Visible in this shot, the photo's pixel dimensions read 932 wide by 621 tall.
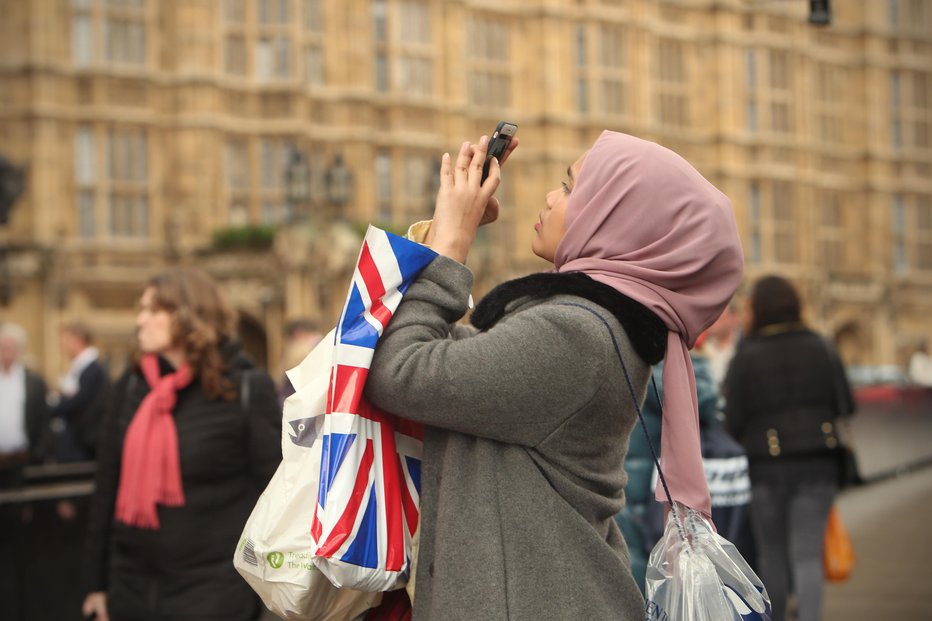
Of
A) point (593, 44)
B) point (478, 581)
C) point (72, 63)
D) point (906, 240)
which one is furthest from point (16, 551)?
point (906, 240)

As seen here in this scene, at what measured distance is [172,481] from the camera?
3990 mm

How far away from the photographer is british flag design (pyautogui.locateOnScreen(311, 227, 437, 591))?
233 centimetres

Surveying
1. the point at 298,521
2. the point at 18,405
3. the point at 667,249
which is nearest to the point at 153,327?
the point at 298,521

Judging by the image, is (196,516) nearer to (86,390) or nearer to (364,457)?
(364,457)

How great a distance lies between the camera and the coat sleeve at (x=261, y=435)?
13.5 ft

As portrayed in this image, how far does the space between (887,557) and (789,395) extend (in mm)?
3893

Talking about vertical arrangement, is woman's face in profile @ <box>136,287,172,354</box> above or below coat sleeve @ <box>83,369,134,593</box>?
above

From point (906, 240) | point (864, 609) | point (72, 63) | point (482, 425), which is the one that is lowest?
point (864, 609)

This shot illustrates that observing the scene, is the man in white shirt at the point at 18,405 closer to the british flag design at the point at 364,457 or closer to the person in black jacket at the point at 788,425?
the person in black jacket at the point at 788,425

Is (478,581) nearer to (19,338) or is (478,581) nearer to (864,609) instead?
(864,609)

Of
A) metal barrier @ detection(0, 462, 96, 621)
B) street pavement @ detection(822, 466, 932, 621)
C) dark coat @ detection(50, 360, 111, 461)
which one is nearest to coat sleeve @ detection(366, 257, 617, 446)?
metal barrier @ detection(0, 462, 96, 621)

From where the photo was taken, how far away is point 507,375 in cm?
228

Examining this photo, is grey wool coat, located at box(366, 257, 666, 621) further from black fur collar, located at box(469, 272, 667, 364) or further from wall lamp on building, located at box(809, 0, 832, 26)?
wall lamp on building, located at box(809, 0, 832, 26)

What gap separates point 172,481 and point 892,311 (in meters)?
30.5
